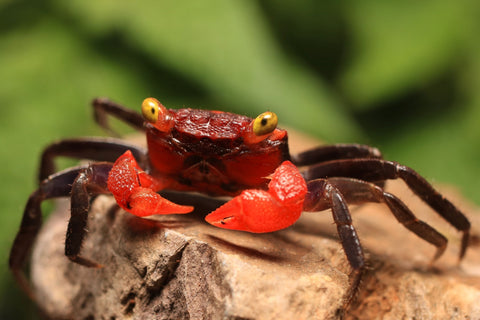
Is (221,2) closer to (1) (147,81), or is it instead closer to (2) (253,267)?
(1) (147,81)

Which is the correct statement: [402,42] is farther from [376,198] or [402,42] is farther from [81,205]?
[81,205]

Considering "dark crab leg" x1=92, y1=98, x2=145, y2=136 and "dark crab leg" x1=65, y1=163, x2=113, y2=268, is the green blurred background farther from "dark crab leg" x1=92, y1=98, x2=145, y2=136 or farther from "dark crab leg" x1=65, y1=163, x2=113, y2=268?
"dark crab leg" x1=65, y1=163, x2=113, y2=268

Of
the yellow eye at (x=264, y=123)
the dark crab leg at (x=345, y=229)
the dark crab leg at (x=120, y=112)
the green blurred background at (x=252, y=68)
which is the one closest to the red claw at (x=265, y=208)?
the dark crab leg at (x=345, y=229)

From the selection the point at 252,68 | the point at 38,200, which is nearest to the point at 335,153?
the point at 38,200

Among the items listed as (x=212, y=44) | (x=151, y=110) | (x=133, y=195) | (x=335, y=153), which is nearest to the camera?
(x=133, y=195)

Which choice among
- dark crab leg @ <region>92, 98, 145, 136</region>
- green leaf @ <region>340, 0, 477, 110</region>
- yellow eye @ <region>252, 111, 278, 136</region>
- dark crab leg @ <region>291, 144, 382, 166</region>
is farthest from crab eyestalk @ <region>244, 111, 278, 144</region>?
green leaf @ <region>340, 0, 477, 110</region>

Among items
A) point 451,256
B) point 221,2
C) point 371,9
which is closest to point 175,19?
point 221,2
